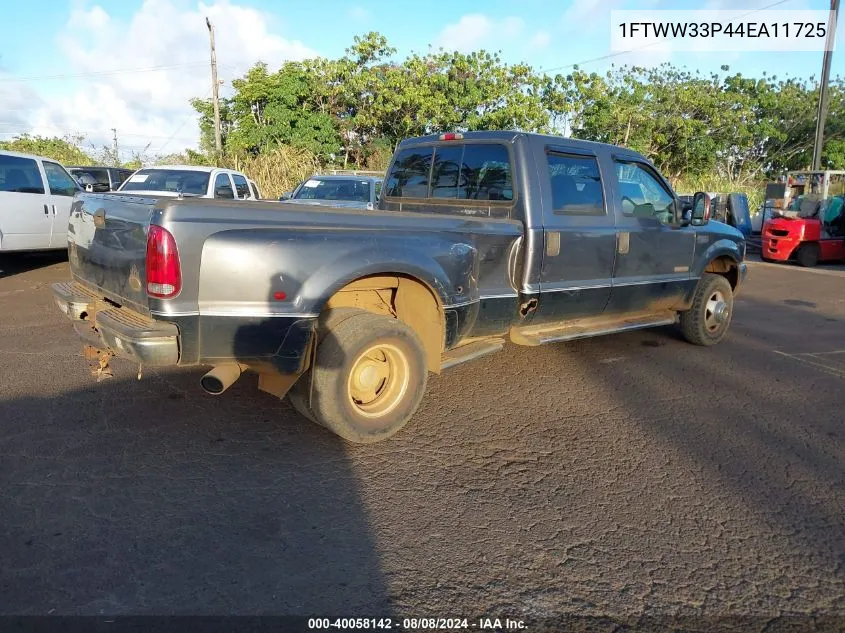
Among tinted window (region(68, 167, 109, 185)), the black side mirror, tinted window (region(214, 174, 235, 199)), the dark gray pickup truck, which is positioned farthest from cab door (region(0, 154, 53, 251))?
the black side mirror

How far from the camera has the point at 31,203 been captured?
948cm

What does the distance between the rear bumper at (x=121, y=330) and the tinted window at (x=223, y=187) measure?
6.86 meters

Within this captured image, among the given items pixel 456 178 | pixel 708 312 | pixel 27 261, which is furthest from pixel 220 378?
pixel 27 261

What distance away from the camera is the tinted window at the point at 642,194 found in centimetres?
556

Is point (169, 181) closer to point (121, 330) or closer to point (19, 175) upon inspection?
point (19, 175)

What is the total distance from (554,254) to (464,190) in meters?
0.96

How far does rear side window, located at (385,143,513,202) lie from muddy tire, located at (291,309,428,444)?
1.61 m

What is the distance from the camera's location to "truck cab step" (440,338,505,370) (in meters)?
4.42

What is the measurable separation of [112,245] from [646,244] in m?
4.32

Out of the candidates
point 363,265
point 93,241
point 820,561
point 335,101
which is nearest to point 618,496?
point 820,561

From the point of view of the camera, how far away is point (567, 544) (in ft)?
9.68

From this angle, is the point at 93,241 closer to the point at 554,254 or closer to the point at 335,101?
the point at 554,254

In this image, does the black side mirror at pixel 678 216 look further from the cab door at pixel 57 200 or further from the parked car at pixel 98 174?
the parked car at pixel 98 174

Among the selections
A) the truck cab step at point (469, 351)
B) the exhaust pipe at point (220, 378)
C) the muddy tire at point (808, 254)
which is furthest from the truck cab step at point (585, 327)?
the muddy tire at point (808, 254)
